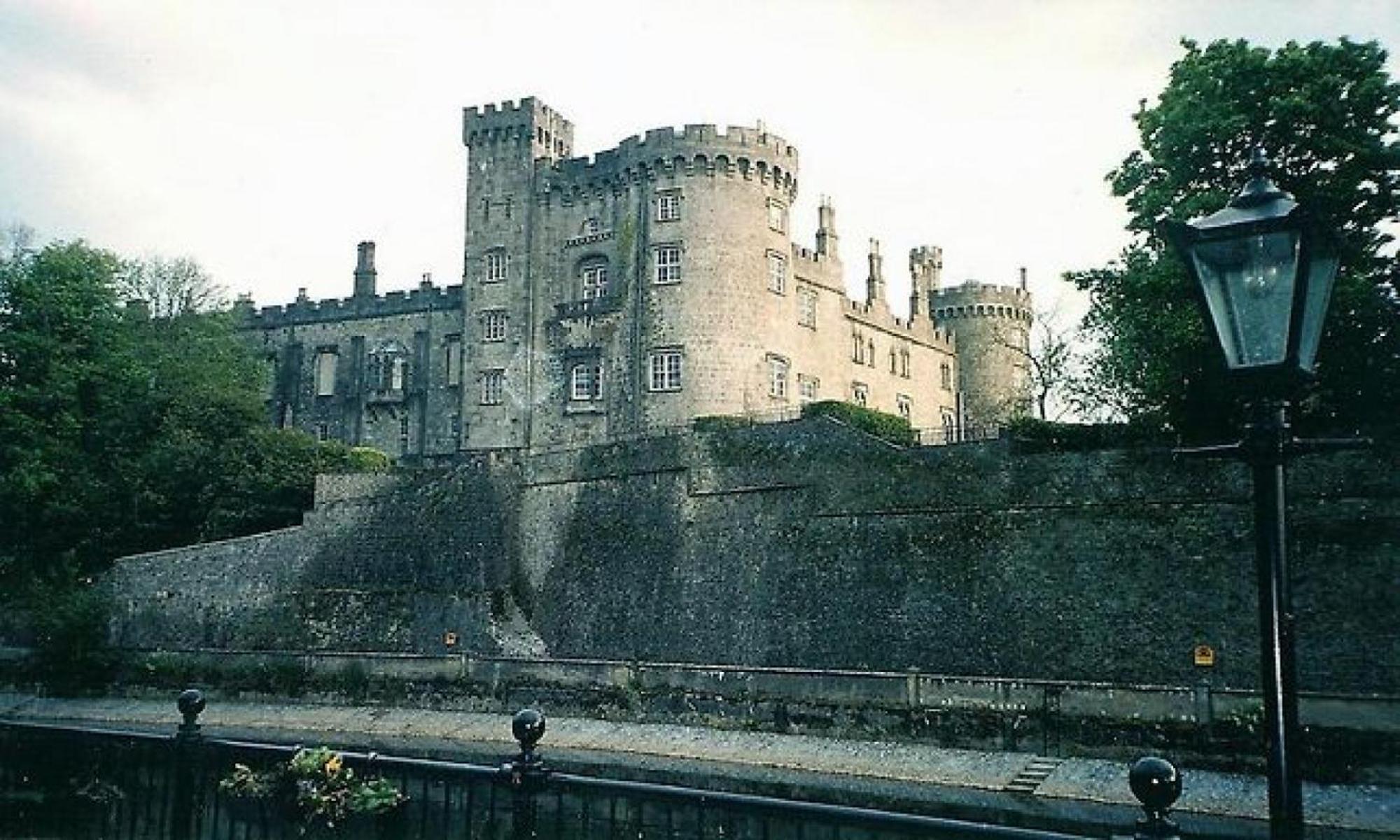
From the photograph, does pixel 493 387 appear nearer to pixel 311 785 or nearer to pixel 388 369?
pixel 388 369

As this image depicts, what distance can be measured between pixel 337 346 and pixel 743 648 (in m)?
38.1

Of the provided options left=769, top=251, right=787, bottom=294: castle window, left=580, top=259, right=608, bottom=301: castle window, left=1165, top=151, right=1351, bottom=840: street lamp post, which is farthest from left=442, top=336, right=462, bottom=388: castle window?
left=1165, top=151, right=1351, bottom=840: street lamp post

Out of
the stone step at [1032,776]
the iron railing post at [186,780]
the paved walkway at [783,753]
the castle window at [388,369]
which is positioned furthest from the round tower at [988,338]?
the iron railing post at [186,780]

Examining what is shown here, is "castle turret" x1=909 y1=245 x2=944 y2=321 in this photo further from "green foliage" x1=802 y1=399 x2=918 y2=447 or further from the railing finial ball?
the railing finial ball

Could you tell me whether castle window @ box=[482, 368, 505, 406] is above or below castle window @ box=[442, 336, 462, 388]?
below

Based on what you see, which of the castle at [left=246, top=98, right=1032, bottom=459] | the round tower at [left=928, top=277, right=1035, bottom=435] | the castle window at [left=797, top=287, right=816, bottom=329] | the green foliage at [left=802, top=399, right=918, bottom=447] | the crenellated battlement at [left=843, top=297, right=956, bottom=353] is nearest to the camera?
the green foliage at [left=802, top=399, right=918, bottom=447]

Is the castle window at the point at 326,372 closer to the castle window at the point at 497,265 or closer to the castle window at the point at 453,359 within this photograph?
the castle window at the point at 453,359

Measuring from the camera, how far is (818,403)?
39500 mm

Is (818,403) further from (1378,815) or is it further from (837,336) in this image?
(1378,815)

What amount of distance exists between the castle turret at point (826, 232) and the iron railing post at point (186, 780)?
47.4 m

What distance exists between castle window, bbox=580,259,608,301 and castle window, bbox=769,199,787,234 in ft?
24.8

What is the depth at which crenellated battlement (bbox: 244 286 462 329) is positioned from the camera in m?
60.1

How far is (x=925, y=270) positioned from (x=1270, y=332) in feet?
212

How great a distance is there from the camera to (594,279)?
163 feet
